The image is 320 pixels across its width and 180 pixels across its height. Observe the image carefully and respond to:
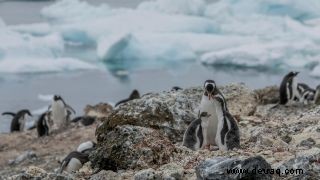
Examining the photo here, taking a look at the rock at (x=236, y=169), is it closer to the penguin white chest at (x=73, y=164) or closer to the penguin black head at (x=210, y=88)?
the penguin black head at (x=210, y=88)

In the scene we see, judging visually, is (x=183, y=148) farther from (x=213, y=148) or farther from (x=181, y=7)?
(x=181, y=7)

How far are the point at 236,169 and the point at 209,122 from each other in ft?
7.24

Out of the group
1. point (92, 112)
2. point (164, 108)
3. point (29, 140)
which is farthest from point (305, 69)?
point (164, 108)

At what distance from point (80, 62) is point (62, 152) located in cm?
1257

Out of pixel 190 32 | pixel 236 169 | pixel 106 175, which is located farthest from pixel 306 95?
pixel 190 32

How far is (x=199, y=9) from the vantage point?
29.6 meters

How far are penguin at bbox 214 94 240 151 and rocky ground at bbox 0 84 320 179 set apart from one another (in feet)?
0.34

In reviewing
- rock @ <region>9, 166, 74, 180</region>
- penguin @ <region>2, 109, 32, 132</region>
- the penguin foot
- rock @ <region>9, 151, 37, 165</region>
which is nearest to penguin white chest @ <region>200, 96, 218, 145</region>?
the penguin foot

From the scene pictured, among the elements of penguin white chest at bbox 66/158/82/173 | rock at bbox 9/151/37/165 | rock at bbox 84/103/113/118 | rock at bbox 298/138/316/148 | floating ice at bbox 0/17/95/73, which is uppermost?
floating ice at bbox 0/17/95/73

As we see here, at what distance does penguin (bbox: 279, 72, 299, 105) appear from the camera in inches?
482

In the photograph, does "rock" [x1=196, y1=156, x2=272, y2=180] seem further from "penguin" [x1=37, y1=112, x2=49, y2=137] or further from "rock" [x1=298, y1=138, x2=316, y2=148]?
"penguin" [x1=37, y1=112, x2=49, y2=137]

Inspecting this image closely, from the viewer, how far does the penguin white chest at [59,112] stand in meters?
13.7

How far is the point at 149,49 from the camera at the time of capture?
24.6m

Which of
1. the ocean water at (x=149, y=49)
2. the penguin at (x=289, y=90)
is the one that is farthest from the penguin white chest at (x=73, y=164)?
the ocean water at (x=149, y=49)
